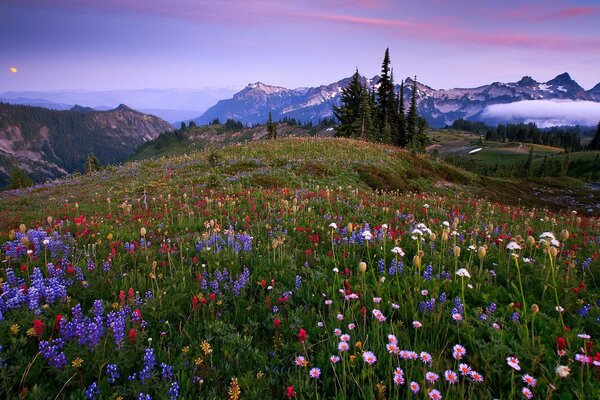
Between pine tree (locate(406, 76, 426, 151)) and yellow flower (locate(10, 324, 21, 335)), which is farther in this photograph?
pine tree (locate(406, 76, 426, 151))

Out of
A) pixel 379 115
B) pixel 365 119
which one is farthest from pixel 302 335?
pixel 379 115

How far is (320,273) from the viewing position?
4.47 meters

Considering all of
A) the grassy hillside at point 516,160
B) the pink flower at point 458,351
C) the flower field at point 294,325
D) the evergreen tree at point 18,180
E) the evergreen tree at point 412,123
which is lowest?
the grassy hillside at point 516,160

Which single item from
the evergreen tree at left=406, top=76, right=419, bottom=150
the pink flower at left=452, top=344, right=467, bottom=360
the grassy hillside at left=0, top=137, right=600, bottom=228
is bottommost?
the grassy hillside at left=0, top=137, right=600, bottom=228

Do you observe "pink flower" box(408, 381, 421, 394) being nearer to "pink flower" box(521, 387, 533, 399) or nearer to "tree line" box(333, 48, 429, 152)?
"pink flower" box(521, 387, 533, 399)

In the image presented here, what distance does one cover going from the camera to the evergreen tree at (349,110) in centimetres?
5678

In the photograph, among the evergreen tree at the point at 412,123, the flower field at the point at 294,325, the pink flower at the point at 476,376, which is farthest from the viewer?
the evergreen tree at the point at 412,123

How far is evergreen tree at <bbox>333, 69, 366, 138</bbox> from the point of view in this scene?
56781 mm

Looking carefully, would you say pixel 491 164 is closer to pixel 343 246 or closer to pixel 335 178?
pixel 335 178

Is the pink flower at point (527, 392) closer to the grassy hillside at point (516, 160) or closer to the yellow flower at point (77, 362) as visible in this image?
the yellow flower at point (77, 362)

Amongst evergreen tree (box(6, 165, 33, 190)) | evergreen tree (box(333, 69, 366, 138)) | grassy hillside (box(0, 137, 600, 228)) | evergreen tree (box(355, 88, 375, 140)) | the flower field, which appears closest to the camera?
the flower field

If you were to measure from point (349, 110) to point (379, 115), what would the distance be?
10.7 meters

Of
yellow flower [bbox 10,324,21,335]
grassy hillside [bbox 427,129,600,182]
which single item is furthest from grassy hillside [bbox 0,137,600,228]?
grassy hillside [bbox 427,129,600,182]

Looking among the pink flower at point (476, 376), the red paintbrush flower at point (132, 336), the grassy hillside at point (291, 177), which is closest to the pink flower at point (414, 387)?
the pink flower at point (476, 376)
